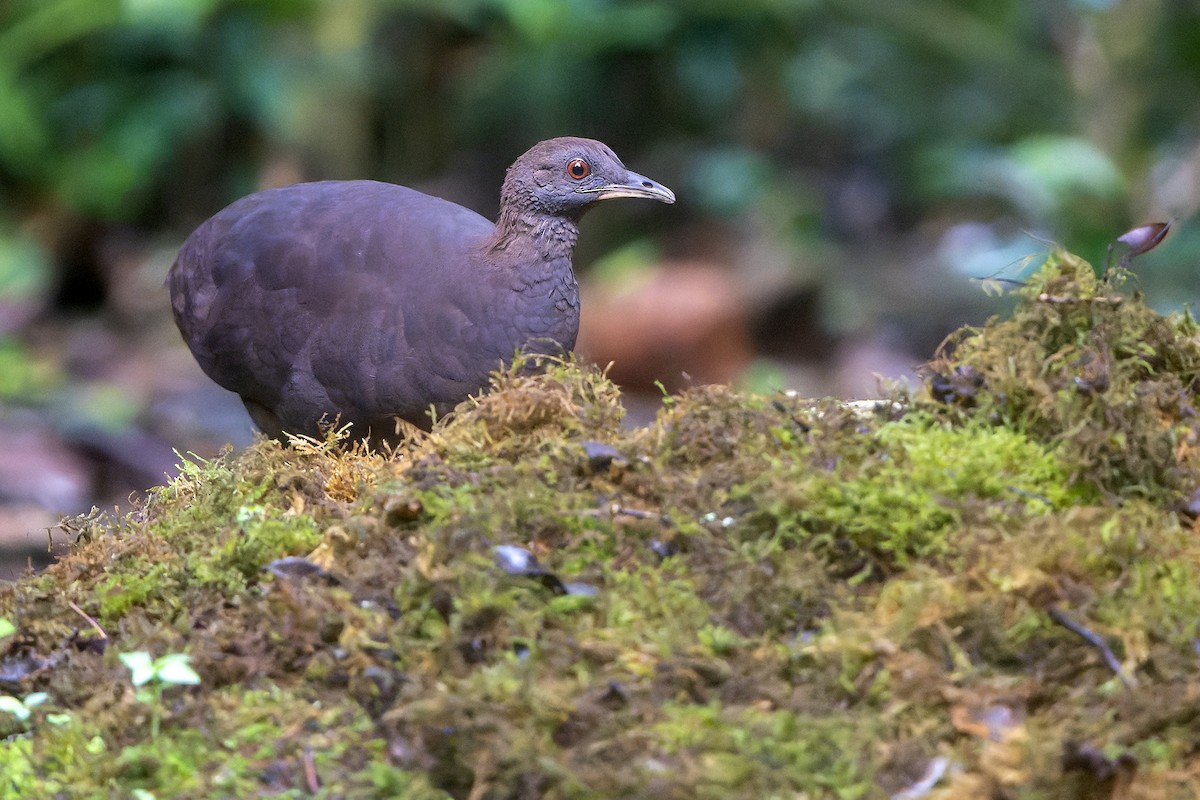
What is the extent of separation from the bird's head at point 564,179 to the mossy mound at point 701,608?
166 centimetres

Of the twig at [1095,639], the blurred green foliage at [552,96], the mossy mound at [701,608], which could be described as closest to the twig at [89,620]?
the mossy mound at [701,608]

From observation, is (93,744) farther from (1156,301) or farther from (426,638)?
(1156,301)

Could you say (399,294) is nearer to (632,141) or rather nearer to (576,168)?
(576,168)

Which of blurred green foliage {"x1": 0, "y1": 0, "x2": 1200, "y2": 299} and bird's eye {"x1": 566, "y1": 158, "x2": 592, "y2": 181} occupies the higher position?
blurred green foliage {"x1": 0, "y1": 0, "x2": 1200, "y2": 299}

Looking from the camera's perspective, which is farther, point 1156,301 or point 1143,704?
point 1156,301

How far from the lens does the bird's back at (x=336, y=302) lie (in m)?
4.43

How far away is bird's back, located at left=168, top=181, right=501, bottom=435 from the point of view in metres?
4.43

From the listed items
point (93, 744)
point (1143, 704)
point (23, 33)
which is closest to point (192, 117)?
point (23, 33)

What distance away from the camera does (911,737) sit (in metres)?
2.14

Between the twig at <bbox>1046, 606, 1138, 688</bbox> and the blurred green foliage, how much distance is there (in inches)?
326

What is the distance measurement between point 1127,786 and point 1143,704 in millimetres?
139

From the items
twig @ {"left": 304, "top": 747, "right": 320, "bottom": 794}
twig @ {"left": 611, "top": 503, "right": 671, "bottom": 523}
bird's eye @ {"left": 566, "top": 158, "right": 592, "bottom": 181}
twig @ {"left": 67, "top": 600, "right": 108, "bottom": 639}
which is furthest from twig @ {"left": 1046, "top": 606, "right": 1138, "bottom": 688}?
bird's eye @ {"left": 566, "top": 158, "right": 592, "bottom": 181}

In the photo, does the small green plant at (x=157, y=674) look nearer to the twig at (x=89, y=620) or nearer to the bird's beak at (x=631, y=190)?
the twig at (x=89, y=620)

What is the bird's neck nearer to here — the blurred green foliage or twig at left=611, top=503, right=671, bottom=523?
twig at left=611, top=503, right=671, bottom=523
